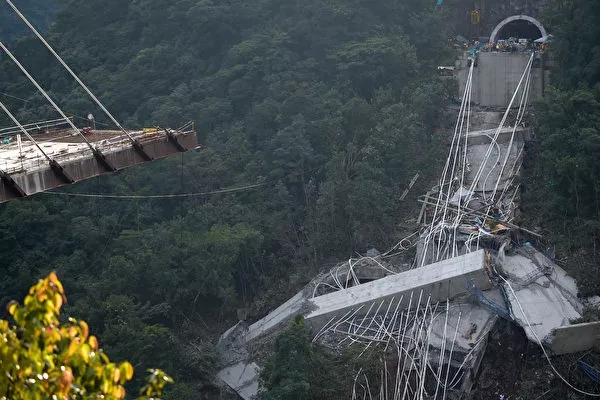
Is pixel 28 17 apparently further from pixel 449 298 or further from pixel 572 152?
pixel 449 298

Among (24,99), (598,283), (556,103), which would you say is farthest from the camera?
(24,99)

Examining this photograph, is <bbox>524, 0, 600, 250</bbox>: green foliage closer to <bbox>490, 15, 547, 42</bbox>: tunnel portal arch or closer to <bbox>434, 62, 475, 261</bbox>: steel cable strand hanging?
<bbox>434, 62, 475, 261</bbox>: steel cable strand hanging

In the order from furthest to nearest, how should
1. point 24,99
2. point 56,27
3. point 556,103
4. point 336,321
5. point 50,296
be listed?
point 56,27, point 24,99, point 556,103, point 336,321, point 50,296

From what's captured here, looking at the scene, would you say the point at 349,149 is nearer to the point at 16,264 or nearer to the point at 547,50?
the point at 547,50

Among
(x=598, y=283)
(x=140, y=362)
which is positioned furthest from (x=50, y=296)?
(x=598, y=283)

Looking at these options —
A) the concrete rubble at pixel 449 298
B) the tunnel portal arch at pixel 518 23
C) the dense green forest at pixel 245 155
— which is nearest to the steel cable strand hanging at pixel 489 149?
the concrete rubble at pixel 449 298

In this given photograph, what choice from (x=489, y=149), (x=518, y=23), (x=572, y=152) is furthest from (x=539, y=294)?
(x=518, y=23)
